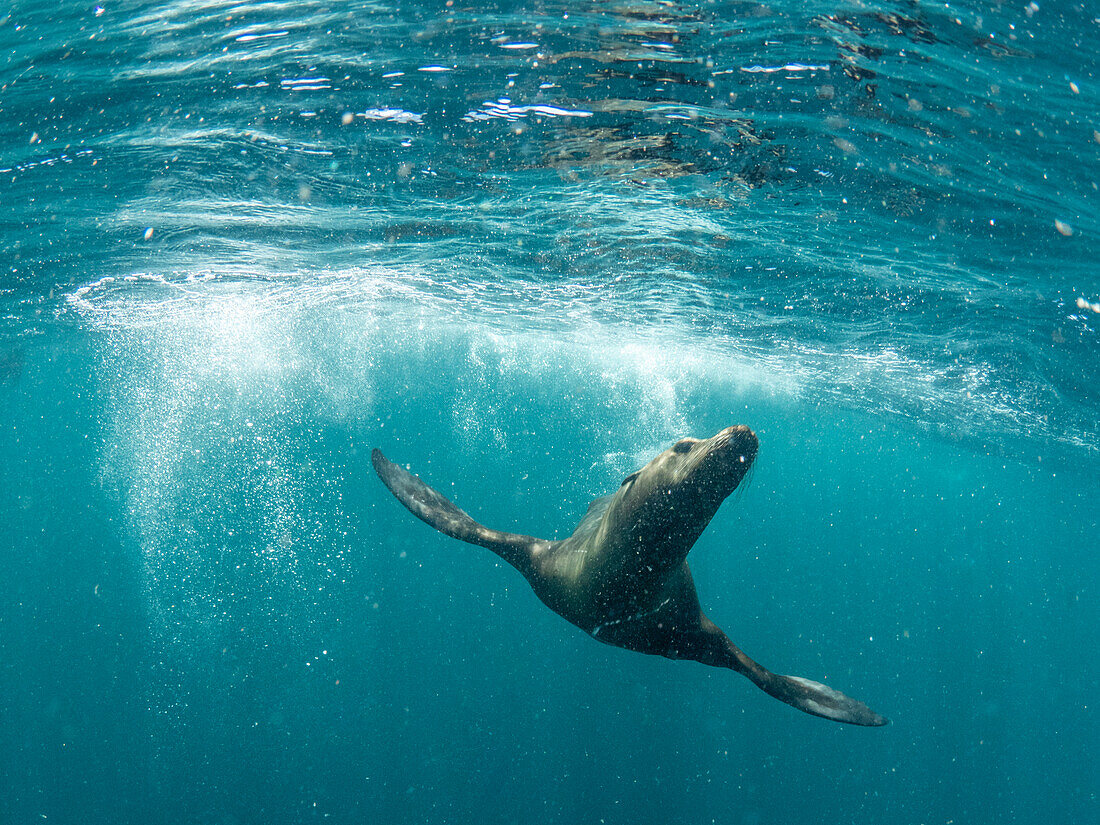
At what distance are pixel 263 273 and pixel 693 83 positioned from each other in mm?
15634

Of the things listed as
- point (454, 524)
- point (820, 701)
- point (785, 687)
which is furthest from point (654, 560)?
point (454, 524)

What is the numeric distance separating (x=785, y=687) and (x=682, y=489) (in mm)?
3052

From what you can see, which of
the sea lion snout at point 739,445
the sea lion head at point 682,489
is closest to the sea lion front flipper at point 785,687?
the sea lion head at point 682,489

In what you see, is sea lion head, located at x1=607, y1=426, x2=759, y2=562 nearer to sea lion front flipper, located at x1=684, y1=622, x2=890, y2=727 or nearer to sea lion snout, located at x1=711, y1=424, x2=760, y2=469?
sea lion snout, located at x1=711, y1=424, x2=760, y2=469

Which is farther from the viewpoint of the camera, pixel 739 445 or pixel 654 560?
pixel 654 560

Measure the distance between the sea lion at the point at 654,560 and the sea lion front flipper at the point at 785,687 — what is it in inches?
0.4

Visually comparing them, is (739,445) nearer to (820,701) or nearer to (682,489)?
(682,489)

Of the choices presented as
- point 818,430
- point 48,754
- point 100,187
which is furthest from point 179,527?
point 100,187

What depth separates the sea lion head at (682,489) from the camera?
352 centimetres

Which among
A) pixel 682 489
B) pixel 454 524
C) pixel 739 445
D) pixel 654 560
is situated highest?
pixel 739 445

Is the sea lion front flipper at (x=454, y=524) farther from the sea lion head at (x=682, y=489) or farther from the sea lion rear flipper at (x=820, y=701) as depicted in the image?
the sea lion rear flipper at (x=820, y=701)

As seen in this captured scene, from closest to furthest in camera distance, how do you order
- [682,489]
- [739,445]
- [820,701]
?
[739,445] → [682,489] → [820,701]

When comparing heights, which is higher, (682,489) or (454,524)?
(682,489)

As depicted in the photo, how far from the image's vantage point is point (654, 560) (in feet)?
15.8
